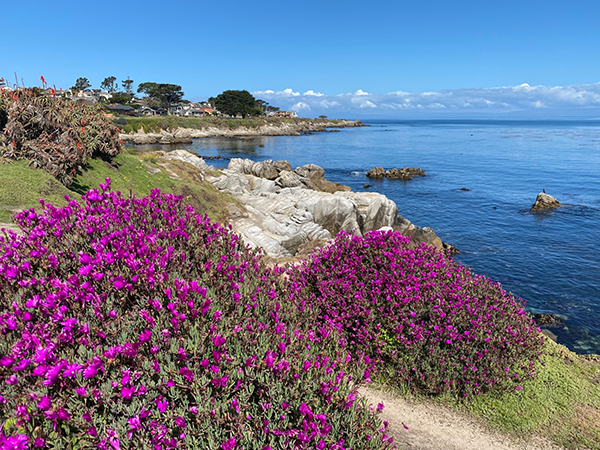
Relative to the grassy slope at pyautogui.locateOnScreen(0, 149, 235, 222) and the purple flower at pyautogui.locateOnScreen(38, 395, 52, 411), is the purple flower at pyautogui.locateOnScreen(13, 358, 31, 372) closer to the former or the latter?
the purple flower at pyautogui.locateOnScreen(38, 395, 52, 411)

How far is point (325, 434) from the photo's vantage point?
403 centimetres

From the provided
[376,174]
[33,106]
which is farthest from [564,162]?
[33,106]

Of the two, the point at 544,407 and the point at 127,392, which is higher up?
the point at 127,392

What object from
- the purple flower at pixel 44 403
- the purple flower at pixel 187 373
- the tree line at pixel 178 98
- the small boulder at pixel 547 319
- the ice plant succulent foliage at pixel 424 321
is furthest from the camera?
the tree line at pixel 178 98

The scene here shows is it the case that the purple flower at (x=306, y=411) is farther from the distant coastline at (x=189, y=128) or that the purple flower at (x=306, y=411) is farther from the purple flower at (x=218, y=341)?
the distant coastline at (x=189, y=128)

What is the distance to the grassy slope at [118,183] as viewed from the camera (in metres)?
13.2

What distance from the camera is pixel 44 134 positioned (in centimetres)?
1705

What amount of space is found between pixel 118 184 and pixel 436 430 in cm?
1893

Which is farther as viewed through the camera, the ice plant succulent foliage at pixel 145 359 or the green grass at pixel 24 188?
the green grass at pixel 24 188

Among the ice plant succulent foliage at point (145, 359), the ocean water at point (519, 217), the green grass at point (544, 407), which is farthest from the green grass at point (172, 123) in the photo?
the green grass at point (544, 407)

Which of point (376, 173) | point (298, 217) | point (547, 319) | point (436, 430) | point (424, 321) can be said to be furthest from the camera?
point (376, 173)

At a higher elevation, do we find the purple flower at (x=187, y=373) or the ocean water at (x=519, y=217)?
the purple flower at (x=187, y=373)

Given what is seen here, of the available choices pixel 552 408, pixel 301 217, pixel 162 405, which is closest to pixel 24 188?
pixel 162 405

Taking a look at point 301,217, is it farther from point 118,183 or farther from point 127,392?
point 127,392
